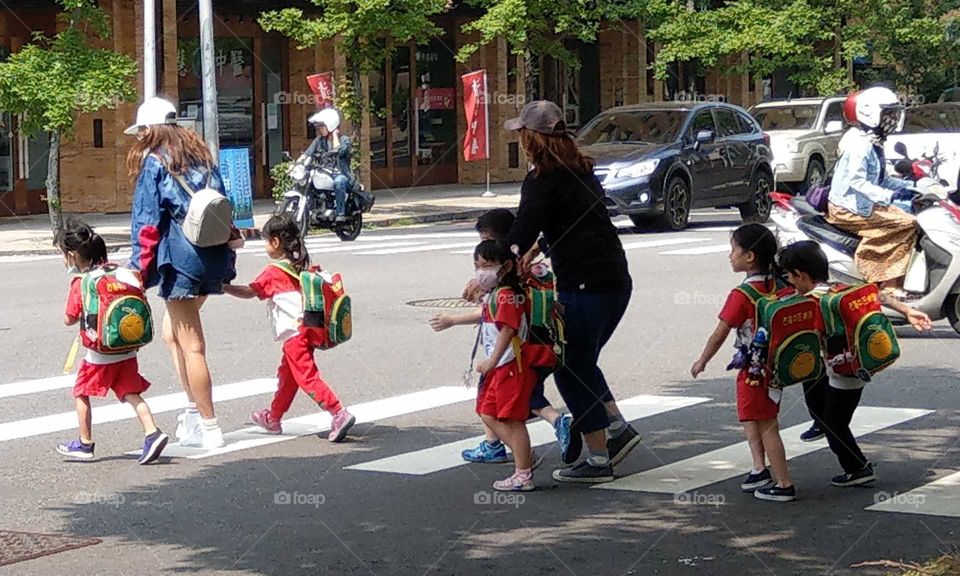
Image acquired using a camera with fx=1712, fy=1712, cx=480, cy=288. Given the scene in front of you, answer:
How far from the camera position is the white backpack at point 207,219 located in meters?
8.68

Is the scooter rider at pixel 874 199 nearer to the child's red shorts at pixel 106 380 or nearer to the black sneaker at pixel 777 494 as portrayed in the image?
the black sneaker at pixel 777 494

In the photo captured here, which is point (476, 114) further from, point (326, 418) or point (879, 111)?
point (326, 418)

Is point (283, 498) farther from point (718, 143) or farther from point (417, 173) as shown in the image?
point (417, 173)

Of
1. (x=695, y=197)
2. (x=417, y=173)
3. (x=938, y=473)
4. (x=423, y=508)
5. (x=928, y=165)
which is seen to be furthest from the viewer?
(x=417, y=173)

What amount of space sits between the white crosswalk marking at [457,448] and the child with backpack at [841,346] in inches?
72.8

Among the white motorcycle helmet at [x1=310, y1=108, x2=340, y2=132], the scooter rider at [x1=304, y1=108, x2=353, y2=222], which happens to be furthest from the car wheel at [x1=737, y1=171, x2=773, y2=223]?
the white motorcycle helmet at [x1=310, y1=108, x2=340, y2=132]

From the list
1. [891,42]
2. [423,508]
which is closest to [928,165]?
[423,508]

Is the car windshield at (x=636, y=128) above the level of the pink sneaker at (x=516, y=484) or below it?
above

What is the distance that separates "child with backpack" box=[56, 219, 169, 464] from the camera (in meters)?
8.77

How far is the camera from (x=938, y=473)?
846 centimetres

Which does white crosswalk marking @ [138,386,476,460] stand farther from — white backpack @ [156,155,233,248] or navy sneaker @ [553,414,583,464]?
navy sneaker @ [553,414,583,464]

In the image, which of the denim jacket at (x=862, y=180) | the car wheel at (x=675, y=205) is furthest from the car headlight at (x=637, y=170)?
the denim jacket at (x=862, y=180)

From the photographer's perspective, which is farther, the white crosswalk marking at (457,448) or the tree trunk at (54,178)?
the tree trunk at (54,178)

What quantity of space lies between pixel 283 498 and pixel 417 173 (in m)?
29.5
